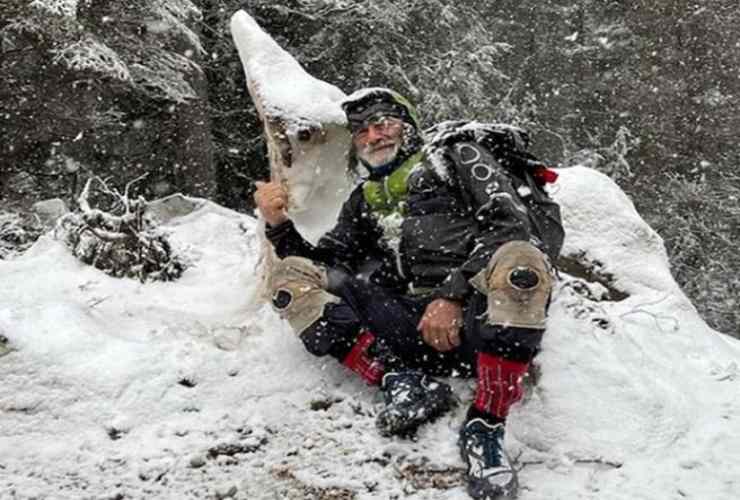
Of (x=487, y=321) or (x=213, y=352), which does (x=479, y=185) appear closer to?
(x=487, y=321)

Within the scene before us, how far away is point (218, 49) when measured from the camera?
1152 centimetres

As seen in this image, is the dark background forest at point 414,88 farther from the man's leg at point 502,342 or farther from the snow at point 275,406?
the man's leg at point 502,342

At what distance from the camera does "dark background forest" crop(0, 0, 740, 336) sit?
24.9 ft

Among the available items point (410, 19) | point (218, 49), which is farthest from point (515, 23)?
point (218, 49)

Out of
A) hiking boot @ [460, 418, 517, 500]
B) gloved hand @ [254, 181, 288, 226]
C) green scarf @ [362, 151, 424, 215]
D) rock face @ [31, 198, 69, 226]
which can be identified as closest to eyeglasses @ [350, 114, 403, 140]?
green scarf @ [362, 151, 424, 215]

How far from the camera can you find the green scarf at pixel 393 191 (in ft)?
11.9

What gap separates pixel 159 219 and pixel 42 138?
2.88 meters

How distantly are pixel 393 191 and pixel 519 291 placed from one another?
3.69 ft

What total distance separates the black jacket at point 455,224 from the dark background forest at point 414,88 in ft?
13.5

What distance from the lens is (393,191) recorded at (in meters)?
3.63

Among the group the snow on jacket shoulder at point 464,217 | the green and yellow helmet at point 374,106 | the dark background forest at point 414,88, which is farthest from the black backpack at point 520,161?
the dark background forest at point 414,88

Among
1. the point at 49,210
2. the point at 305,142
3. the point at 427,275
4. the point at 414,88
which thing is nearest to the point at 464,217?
the point at 427,275

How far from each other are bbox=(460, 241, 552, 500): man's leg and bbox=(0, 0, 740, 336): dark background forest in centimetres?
496

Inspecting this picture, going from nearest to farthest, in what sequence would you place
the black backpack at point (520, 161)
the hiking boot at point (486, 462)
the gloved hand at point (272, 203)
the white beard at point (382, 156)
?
1. the hiking boot at point (486, 462)
2. the black backpack at point (520, 161)
3. the gloved hand at point (272, 203)
4. the white beard at point (382, 156)
